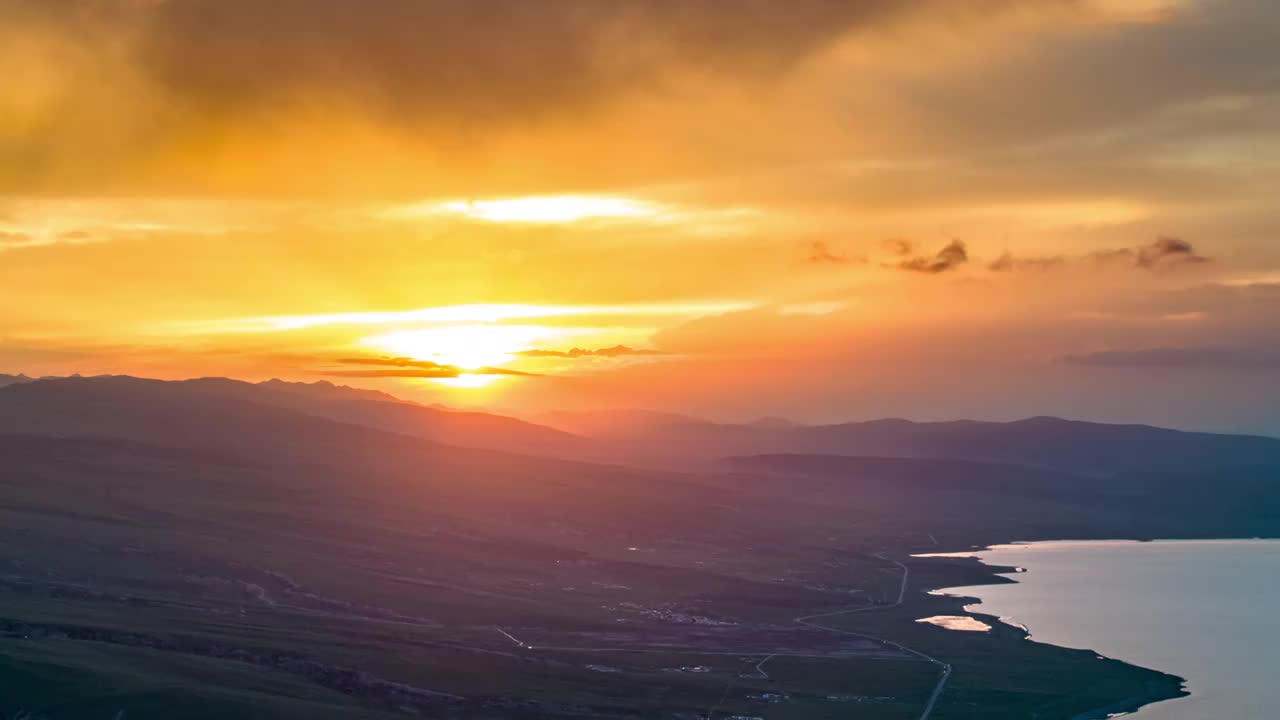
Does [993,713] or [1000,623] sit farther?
[1000,623]

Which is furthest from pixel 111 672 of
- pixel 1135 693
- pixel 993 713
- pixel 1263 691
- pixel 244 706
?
pixel 1263 691

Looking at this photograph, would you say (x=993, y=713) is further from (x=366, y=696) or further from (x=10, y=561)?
(x=10, y=561)

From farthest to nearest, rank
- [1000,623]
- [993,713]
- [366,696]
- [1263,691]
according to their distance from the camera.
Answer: [1000,623]
[1263,691]
[993,713]
[366,696]

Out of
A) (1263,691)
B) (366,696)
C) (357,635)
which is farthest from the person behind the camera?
(357,635)

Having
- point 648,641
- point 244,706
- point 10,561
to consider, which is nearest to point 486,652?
point 648,641

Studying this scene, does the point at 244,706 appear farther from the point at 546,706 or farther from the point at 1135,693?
the point at 1135,693

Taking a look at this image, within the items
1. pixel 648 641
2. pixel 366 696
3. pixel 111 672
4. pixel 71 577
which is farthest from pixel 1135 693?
pixel 71 577

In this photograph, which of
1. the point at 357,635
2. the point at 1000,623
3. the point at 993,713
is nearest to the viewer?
the point at 993,713

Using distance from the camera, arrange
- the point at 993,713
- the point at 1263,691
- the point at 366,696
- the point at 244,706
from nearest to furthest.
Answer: the point at 244,706, the point at 366,696, the point at 993,713, the point at 1263,691

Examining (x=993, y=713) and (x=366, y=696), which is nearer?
(x=366, y=696)
